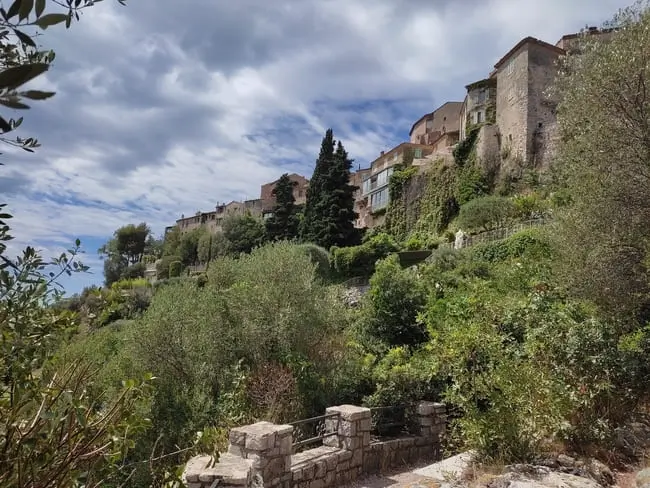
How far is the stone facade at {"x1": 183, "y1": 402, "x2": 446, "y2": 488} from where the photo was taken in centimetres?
513

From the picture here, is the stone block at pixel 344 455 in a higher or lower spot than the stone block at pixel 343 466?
higher

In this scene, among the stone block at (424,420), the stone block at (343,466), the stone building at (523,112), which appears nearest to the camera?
the stone block at (343,466)

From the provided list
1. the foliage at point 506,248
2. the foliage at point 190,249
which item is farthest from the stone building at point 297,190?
the foliage at point 506,248

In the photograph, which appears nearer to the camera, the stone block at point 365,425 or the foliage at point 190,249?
the stone block at point 365,425

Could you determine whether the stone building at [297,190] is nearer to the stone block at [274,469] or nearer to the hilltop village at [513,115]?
the hilltop village at [513,115]

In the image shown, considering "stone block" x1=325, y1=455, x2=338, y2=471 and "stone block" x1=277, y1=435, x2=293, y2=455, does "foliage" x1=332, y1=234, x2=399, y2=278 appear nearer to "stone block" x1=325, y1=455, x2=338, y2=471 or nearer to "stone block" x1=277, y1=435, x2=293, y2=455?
"stone block" x1=325, y1=455, x2=338, y2=471

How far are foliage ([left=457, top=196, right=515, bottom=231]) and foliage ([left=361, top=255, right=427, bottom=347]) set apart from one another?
58.5 feet

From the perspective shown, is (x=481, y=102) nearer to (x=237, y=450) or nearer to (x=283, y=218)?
(x=283, y=218)

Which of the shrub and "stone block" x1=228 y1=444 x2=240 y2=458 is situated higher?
the shrub

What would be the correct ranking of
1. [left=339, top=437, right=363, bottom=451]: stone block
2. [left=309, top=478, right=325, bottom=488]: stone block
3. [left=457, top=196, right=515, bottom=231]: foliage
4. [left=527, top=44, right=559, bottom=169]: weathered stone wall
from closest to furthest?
[left=309, top=478, right=325, bottom=488]: stone block
[left=339, top=437, right=363, bottom=451]: stone block
[left=457, top=196, right=515, bottom=231]: foliage
[left=527, top=44, right=559, bottom=169]: weathered stone wall

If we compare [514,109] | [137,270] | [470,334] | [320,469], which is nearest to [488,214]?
[514,109]

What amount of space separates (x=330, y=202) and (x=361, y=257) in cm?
808

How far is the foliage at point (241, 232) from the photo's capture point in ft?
180

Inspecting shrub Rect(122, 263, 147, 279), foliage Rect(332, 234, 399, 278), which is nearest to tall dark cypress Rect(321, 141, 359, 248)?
foliage Rect(332, 234, 399, 278)
